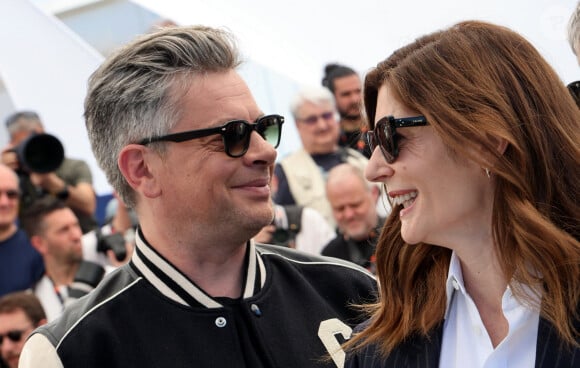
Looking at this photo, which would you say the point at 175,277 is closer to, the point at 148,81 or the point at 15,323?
the point at 148,81

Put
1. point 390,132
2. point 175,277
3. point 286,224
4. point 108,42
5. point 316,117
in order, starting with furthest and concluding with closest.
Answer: point 108,42, point 316,117, point 286,224, point 175,277, point 390,132

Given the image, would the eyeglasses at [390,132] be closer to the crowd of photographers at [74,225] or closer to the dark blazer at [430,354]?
the dark blazer at [430,354]

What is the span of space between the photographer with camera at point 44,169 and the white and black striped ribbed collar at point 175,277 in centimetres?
270

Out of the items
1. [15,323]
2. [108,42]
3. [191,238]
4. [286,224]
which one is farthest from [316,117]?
[191,238]

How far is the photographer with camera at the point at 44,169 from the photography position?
5703mm

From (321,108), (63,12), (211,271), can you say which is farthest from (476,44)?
(63,12)

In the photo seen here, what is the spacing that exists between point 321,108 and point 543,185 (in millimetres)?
4215

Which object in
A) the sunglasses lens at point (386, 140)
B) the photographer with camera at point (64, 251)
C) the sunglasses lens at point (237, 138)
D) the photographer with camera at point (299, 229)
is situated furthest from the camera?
the photographer with camera at point (299, 229)

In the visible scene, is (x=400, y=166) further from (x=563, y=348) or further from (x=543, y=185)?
(x=563, y=348)

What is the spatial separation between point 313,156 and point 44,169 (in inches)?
72.8

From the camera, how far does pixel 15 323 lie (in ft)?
16.7

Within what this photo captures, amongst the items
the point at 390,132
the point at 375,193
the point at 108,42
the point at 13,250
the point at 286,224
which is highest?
the point at 108,42

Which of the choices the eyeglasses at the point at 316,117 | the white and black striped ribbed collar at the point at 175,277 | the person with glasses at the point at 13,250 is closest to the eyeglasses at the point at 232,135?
the white and black striped ribbed collar at the point at 175,277

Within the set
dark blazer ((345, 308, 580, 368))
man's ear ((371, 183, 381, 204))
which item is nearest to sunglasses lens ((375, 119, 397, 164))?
dark blazer ((345, 308, 580, 368))
